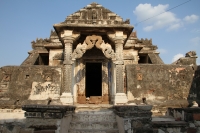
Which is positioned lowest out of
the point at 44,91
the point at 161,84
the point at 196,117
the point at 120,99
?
the point at 196,117

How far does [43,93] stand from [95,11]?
5.18 meters

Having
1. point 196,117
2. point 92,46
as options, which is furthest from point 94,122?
point 92,46

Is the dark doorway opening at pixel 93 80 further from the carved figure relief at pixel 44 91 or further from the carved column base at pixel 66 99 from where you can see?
the carved column base at pixel 66 99

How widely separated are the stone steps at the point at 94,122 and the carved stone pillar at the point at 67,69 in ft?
6.68

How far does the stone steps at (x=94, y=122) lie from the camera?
610 cm

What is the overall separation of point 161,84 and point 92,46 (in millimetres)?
3996

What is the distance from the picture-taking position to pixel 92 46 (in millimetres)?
9586

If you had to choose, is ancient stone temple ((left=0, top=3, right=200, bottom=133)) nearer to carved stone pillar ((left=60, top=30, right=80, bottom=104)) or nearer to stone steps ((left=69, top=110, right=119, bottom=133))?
carved stone pillar ((left=60, top=30, right=80, bottom=104))

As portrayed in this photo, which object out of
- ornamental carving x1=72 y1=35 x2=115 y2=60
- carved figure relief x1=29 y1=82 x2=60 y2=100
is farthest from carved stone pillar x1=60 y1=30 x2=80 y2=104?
carved figure relief x1=29 y1=82 x2=60 y2=100

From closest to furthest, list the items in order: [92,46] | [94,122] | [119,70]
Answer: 1. [94,122]
2. [119,70]
3. [92,46]

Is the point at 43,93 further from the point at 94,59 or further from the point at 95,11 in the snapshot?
the point at 95,11

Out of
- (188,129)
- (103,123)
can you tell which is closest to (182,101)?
(188,129)

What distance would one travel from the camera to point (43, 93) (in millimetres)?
9766

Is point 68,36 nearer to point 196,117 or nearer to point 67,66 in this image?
point 67,66
